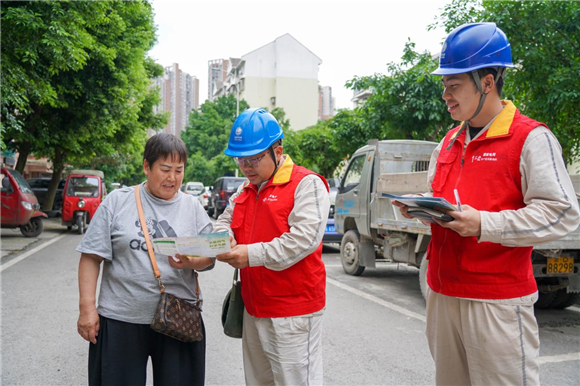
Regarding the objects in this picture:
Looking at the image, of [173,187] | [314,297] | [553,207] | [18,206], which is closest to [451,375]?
[314,297]

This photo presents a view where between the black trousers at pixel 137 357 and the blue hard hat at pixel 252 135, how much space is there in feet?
3.14

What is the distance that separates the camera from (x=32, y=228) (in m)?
14.3

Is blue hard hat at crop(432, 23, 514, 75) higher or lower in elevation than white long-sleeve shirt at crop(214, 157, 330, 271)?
higher

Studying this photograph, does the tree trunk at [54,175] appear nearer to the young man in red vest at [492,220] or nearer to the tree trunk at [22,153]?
the tree trunk at [22,153]

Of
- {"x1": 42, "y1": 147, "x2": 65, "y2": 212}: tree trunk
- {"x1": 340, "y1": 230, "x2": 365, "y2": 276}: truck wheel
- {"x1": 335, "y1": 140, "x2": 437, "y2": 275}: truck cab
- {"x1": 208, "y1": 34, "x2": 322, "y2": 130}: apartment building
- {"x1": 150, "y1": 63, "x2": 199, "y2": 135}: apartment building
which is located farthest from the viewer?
{"x1": 150, "y1": 63, "x2": 199, "y2": 135}: apartment building

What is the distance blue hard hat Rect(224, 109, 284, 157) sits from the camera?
241 cm

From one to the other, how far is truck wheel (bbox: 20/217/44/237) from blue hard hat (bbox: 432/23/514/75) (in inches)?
569

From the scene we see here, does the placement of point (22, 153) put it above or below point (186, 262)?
above

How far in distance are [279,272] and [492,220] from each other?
969 mm

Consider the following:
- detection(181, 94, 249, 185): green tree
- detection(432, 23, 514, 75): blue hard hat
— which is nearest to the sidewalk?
detection(432, 23, 514, 75): blue hard hat

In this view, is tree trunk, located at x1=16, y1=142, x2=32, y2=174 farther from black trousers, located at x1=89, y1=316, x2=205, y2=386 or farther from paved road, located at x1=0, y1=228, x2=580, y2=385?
black trousers, located at x1=89, y1=316, x2=205, y2=386

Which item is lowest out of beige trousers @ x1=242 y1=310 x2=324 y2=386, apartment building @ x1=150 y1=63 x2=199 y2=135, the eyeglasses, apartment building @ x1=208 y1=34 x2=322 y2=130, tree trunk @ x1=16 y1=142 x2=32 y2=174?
beige trousers @ x1=242 y1=310 x2=324 y2=386

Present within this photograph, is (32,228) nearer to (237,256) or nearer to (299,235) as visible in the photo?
(237,256)

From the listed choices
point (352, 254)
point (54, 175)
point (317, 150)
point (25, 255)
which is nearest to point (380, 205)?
point (352, 254)
